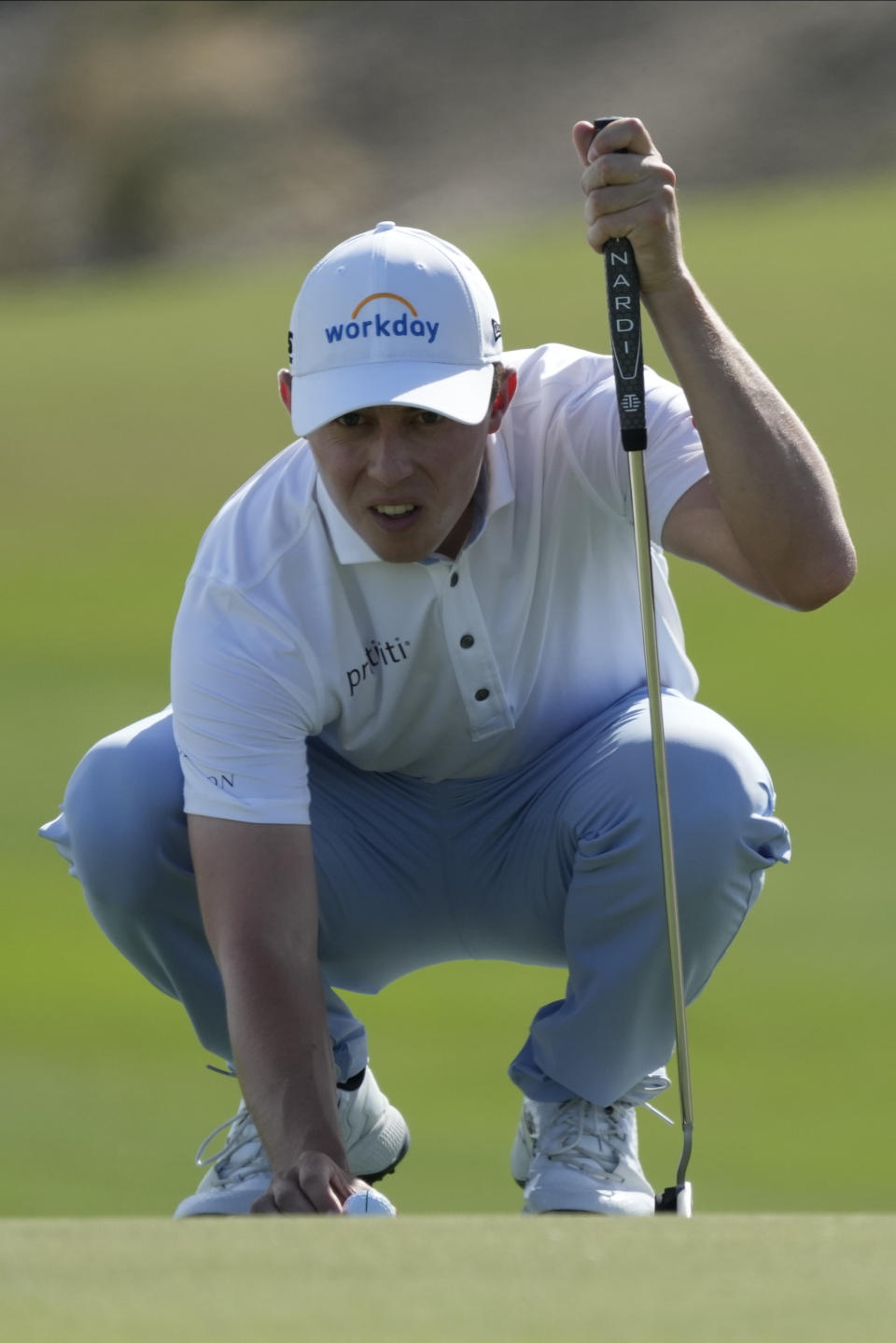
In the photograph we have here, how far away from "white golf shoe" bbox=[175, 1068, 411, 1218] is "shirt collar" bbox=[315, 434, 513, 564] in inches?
22.3

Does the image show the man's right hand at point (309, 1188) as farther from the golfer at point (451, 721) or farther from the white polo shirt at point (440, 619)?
the white polo shirt at point (440, 619)

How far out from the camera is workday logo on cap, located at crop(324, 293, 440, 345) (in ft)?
7.00

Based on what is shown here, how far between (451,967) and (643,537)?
1693mm

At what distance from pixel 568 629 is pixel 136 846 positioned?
53 centimetres

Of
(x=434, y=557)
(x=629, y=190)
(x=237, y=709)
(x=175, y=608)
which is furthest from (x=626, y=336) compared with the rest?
(x=175, y=608)

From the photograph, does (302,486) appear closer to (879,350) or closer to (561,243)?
(879,350)

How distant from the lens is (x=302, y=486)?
2.27 m

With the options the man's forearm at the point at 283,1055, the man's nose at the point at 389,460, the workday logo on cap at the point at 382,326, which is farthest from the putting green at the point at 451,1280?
the workday logo on cap at the point at 382,326

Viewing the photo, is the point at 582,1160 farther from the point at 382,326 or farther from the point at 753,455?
the point at 382,326

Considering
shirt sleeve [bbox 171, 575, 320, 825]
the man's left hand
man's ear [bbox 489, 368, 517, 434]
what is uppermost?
the man's left hand

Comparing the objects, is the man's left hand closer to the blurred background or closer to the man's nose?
the man's nose

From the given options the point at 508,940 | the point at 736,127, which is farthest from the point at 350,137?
the point at 508,940

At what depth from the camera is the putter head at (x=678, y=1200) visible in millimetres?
1951

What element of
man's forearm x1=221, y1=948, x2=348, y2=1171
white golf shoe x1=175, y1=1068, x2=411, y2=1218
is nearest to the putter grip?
man's forearm x1=221, y1=948, x2=348, y2=1171
